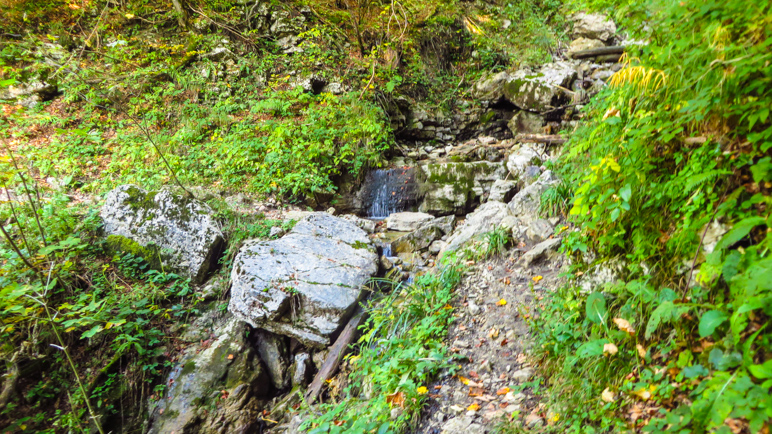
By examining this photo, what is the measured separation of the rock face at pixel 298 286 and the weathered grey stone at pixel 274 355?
21 cm

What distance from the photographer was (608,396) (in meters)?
1.76

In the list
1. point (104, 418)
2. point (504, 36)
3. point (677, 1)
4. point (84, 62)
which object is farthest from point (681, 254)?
point (84, 62)

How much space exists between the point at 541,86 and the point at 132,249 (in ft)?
33.2

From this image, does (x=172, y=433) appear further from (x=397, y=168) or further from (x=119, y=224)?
(x=397, y=168)

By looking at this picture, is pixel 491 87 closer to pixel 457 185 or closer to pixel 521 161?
pixel 521 161

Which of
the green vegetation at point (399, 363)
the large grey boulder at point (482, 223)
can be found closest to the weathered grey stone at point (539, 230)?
the large grey boulder at point (482, 223)

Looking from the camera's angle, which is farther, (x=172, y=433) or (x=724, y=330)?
(x=172, y=433)

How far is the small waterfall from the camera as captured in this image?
785 cm

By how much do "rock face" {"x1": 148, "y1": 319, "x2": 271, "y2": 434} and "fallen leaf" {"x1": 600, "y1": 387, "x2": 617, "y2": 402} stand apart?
3.98 m

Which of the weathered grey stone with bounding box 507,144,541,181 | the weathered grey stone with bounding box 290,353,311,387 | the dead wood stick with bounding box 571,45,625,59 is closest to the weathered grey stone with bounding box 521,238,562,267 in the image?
the weathered grey stone with bounding box 290,353,311,387

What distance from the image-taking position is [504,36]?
11375 mm

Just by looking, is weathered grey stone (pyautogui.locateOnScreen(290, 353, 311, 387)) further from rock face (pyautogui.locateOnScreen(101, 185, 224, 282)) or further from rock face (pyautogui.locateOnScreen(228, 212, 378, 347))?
rock face (pyautogui.locateOnScreen(101, 185, 224, 282))

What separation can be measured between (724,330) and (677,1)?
75.1 inches

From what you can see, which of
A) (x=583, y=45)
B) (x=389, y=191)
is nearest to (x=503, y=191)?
(x=389, y=191)
